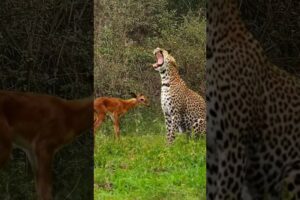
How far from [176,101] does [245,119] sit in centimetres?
58

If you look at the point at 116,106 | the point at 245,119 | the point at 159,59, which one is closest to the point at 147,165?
the point at 116,106

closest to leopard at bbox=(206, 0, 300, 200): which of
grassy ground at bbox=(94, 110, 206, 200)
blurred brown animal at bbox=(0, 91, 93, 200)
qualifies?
grassy ground at bbox=(94, 110, 206, 200)

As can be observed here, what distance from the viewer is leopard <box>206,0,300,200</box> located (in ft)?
5.43

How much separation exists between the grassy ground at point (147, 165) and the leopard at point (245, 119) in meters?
0.43

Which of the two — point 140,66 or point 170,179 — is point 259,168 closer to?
point 170,179

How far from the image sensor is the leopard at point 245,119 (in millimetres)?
1656

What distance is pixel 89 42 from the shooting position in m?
2.22

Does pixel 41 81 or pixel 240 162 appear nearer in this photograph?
pixel 240 162

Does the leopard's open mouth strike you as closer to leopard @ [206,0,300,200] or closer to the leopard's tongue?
the leopard's tongue

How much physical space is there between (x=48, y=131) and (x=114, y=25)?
0.41m

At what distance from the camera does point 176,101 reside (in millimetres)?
2219

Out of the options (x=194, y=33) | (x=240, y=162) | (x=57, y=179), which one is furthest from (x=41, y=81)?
(x=240, y=162)

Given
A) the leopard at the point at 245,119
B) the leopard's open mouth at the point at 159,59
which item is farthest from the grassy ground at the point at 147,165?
the leopard at the point at 245,119

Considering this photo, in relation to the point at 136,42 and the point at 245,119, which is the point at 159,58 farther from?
the point at 245,119
